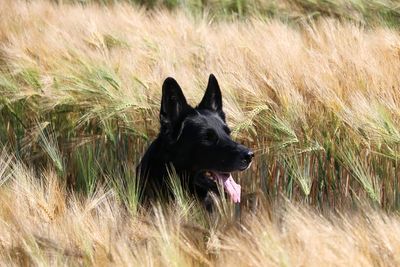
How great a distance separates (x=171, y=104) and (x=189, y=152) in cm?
23

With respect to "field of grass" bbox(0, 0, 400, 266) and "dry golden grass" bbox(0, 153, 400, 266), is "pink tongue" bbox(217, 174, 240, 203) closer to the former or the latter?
"field of grass" bbox(0, 0, 400, 266)

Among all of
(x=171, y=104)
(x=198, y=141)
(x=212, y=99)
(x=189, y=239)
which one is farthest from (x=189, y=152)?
(x=189, y=239)

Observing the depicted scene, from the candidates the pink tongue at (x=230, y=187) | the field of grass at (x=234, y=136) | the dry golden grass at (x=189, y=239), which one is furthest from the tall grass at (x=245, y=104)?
the dry golden grass at (x=189, y=239)

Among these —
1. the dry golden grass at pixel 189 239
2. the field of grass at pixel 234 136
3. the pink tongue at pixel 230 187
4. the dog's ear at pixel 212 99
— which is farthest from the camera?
the dog's ear at pixel 212 99

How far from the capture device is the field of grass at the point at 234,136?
2.85 metres

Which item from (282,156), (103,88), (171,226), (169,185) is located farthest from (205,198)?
(171,226)

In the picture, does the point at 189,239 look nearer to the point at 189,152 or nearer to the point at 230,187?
the point at 230,187

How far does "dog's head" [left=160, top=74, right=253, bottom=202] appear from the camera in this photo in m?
4.18

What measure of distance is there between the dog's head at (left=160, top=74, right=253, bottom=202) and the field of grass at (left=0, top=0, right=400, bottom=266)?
0.13 m

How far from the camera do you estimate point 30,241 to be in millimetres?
2988

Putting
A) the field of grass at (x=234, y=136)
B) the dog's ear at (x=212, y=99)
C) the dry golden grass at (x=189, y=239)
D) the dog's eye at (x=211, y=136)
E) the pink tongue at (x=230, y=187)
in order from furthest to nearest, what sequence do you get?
the dog's ear at (x=212, y=99) < the dog's eye at (x=211, y=136) < the pink tongue at (x=230, y=187) < the field of grass at (x=234, y=136) < the dry golden grass at (x=189, y=239)

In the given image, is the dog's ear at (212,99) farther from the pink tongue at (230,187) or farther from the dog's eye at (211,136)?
the pink tongue at (230,187)

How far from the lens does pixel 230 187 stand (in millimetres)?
4051

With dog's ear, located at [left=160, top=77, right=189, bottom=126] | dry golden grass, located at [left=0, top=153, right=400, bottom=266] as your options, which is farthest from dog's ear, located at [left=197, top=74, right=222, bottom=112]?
dry golden grass, located at [left=0, top=153, right=400, bottom=266]
